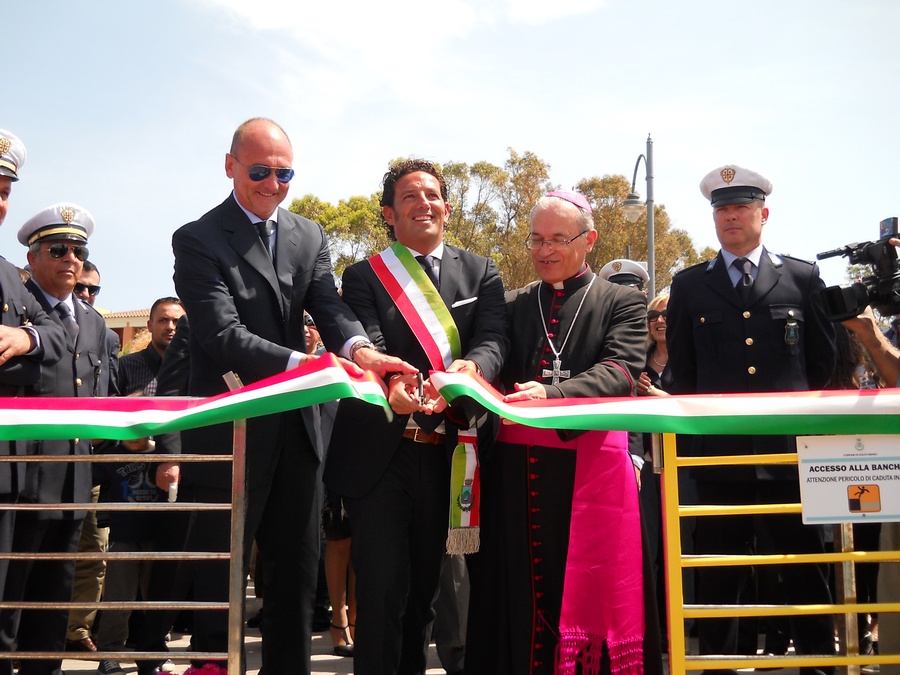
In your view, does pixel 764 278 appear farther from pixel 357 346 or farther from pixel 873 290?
pixel 357 346

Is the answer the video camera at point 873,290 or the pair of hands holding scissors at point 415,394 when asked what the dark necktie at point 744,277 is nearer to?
the video camera at point 873,290

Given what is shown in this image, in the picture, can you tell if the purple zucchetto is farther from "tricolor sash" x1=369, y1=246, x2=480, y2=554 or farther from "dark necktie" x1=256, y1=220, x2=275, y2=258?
"dark necktie" x1=256, y1=220, x2=275, y2=258

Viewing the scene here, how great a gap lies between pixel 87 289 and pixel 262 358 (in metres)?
3.74

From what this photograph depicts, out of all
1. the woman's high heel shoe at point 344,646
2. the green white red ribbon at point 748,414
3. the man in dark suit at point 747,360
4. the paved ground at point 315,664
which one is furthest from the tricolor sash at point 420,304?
the woman's high heel shoe at point 344,646

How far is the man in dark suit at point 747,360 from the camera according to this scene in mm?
4258

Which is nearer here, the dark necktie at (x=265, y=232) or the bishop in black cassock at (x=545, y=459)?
the bishop in black cassock at (x=545, y=459)

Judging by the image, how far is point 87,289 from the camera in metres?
6.76

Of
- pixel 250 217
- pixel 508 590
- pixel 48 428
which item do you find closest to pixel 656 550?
pixel 508 590

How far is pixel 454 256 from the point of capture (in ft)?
14.2

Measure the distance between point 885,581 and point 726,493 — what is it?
0.90 metres

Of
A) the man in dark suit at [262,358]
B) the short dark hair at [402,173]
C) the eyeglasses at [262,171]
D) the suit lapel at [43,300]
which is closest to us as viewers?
the man in dark suit at [262,358]

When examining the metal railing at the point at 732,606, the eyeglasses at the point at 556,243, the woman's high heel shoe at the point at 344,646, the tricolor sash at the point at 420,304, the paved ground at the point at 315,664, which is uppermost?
the eyeglasses at the point at 556,243

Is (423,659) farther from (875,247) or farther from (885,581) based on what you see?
(875,247)

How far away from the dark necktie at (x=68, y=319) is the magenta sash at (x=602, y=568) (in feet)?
9.58
